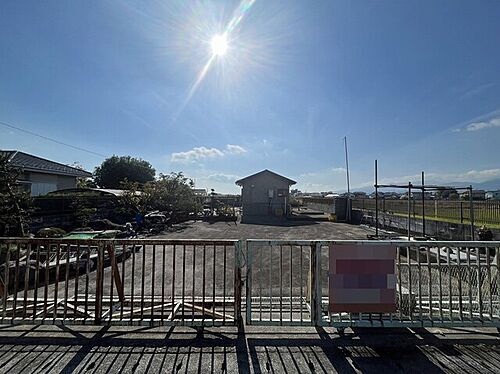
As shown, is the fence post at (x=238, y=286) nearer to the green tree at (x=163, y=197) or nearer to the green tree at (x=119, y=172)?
the green tree at (x=163, y=197)

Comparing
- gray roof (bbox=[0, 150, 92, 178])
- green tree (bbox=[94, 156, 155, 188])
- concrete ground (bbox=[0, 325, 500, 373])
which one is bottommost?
concrete ground (bbox=[0, 325, 500, 373])

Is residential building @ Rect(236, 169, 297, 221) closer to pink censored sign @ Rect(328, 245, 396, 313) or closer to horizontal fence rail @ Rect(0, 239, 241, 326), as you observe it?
→ horizontal fence rail @ Rect(0, 239, 241, 326)

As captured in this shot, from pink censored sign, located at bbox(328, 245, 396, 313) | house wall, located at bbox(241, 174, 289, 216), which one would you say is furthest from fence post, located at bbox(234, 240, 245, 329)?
house wall, located at bbox(241, 174, 289, 216)

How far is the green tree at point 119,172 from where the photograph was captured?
39.3 metres

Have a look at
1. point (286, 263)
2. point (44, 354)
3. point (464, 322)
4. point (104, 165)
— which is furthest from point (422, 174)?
point (104, 165)

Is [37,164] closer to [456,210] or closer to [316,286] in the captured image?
[316,286]

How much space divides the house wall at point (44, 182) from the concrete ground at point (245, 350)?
16.1 m

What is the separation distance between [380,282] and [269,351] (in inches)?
62.6

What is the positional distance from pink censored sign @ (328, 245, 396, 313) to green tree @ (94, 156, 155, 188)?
40.0 m

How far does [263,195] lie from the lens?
2300 centimetres

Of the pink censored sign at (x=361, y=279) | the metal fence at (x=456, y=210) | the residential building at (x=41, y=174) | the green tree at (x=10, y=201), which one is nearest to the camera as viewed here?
the pink censored sign at (x=361, y=279)

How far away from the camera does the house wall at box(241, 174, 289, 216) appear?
22719 mm

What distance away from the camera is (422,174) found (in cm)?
1020

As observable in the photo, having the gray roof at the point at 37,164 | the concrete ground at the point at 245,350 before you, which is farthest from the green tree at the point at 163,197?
the concrete ground at the point at 245,350
